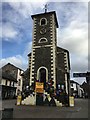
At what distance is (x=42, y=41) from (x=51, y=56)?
3.01m

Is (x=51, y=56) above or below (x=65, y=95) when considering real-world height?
above

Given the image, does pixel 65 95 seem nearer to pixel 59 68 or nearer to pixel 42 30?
pixel 59 68

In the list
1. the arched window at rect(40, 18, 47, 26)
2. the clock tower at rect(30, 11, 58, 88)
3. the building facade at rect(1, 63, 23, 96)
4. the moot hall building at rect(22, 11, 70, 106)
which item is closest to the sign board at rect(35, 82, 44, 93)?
the moot hall building at rect(22, 11, 70, 106)

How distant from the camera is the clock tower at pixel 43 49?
75.6 ft

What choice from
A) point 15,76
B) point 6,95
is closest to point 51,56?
point 6,95

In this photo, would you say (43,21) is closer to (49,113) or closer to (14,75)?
(49,113)

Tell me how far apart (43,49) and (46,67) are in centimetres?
290

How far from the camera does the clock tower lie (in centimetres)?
2305

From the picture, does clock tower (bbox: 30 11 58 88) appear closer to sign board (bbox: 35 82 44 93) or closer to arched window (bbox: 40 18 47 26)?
arched window (bbox: 40 18 47 26)

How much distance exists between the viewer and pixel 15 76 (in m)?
49.8

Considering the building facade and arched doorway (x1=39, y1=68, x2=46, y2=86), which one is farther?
the building facade

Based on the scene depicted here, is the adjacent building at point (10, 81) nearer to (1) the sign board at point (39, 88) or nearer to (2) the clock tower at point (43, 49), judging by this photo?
(2) the clock tower at point (43, 49)

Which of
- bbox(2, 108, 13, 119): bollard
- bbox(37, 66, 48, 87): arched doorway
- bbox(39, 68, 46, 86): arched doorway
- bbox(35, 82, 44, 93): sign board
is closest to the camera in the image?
bbox(2, 108, 13, 119): bollard

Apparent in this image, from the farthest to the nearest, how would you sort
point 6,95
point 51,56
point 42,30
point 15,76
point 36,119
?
point 15,76 < point 6,95 < point 42,30 < point 51,56 < point 36,119
